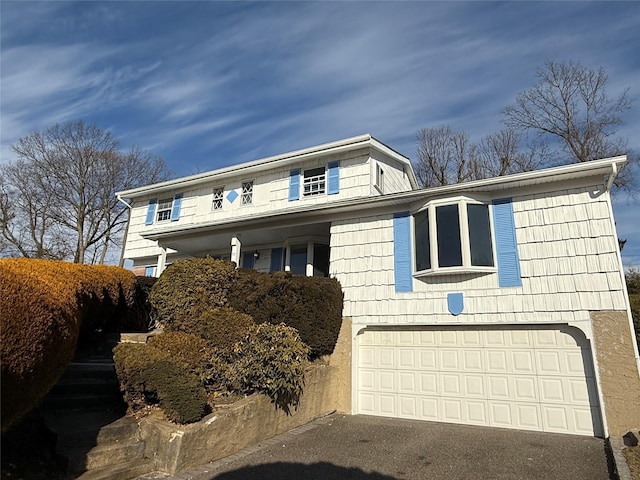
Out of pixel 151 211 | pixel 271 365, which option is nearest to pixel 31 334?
pixel 271 365

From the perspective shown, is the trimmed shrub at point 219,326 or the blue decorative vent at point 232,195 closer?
the trimmed shrub at point 219,326

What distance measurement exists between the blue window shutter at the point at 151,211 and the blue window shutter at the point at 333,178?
8680 millimetres

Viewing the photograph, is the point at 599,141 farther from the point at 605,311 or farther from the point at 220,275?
the point at 220,275

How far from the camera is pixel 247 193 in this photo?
15602 millimetres

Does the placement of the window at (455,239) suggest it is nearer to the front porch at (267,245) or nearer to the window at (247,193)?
the front porch at (267,245)

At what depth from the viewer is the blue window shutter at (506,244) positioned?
8.23 m

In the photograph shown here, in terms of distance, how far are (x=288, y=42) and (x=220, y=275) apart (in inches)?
243

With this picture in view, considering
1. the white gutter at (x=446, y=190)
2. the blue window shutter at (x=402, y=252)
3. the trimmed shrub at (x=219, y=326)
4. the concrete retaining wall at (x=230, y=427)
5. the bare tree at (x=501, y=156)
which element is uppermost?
the bare tree at (x=501, y=156)

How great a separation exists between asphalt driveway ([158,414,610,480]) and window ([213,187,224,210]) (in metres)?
10.5

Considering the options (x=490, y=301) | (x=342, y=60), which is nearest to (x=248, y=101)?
(x=342, y=60)

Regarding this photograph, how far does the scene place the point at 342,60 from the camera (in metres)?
9.58

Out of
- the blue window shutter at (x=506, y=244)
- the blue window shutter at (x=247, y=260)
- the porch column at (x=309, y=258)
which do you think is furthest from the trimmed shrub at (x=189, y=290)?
the blue window shutter at (x=506, y=244)

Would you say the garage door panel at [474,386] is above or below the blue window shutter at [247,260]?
below

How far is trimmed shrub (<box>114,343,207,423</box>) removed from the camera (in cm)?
548
